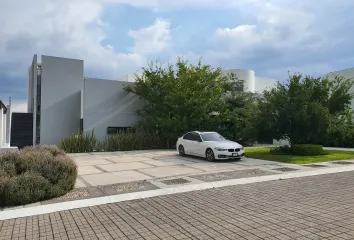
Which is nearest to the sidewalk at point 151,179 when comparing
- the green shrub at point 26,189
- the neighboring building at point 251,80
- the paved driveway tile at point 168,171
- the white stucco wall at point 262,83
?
the paved driveway tile at point 168,171

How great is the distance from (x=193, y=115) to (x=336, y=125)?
9.41 meters

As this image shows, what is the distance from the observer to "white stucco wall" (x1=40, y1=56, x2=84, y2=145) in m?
Result: 23.7

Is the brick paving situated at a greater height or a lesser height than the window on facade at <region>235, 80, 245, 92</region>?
lesser

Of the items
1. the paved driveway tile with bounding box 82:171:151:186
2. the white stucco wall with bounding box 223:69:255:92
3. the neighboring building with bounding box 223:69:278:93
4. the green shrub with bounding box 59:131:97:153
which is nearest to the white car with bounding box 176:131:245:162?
the paved driveway tile with bounding box 82:171:151:186

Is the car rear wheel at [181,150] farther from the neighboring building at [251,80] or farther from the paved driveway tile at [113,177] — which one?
the neighboring building at [251,80]

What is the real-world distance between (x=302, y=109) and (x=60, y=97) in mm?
17813

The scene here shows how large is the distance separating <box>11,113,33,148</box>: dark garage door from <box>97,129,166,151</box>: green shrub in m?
7.97

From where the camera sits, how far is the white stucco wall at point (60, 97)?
23734mm

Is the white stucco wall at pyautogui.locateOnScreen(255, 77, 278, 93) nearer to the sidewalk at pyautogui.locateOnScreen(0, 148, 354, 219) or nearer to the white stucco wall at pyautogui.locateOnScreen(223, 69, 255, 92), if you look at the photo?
the white stucco wall at pyautogui.locateOnScreen(223, 69, 255, 92)

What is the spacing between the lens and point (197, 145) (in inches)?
620

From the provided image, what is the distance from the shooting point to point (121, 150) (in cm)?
2161

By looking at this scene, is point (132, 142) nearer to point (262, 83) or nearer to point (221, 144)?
point (221, 144)

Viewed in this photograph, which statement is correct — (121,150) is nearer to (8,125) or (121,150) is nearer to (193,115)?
(193,115)

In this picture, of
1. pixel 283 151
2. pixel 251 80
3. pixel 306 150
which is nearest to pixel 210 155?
pixel 283 151
